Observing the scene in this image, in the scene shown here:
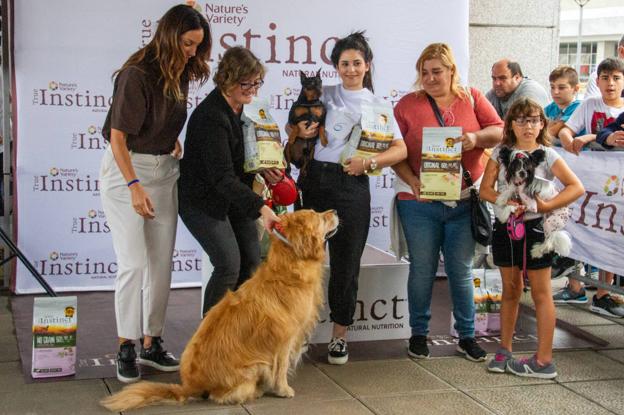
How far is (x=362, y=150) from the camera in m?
4.52

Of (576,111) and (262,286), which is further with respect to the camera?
(576,111)

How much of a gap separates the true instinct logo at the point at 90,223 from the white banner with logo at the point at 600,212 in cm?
372

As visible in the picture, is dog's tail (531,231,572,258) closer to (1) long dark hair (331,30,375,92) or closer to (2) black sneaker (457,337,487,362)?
(2) black sneaker (457,337,487,362)

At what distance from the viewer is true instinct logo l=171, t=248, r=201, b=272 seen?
22.3ft

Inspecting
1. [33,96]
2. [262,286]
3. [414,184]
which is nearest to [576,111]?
[414,184]

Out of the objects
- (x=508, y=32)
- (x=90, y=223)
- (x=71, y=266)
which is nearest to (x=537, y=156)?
(x=508, y=32)

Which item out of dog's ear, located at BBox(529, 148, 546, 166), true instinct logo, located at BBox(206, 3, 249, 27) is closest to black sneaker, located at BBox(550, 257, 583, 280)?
dog's ear, located at BBox(529, 148, 546, 166)

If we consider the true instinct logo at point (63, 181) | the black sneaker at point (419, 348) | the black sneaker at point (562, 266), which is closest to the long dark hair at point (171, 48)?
the black sneaker at point (419, 348)

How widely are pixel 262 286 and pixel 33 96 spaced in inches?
128

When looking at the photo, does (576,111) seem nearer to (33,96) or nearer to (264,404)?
(264,404)

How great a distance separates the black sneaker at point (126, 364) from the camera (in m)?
4.36

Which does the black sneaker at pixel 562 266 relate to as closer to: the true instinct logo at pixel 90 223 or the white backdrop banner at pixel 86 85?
the white backdrop banner at pixel 86 85

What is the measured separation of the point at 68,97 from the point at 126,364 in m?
2.80

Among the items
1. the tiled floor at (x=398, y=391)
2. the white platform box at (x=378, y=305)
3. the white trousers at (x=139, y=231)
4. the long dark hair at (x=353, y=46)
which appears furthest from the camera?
the white platform box at (x=378, y=305)
